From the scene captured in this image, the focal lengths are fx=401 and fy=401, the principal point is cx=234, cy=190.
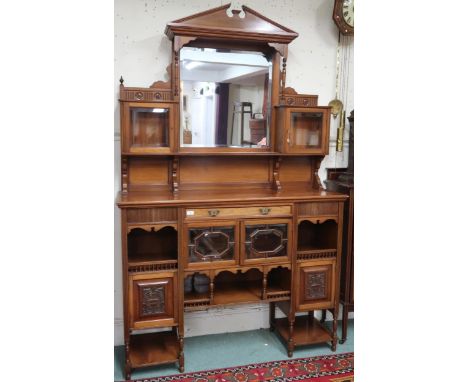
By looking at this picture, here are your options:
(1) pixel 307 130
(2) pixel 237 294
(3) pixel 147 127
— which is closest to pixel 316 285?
(2) pixel 237 294

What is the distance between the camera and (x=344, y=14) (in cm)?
262

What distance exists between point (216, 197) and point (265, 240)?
386 mm

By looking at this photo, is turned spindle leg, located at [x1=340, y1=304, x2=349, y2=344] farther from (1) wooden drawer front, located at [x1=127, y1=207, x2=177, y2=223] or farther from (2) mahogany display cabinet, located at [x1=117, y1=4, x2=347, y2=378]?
(1) wooden drawer front, located at [x1=127, y1=207, x2=177, y2=223]

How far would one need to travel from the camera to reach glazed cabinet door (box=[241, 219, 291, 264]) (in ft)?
7.54

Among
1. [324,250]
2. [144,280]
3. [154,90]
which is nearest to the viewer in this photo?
[144,280]

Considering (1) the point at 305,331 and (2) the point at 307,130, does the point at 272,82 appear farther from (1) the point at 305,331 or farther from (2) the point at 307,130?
(1) the point at 305,331

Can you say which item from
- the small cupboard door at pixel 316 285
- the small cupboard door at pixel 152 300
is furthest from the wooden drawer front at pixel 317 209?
the small cupboard door at pixel 152 300

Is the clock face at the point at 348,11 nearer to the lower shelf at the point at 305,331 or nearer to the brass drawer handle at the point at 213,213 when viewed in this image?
the brass drawer handle at the point at 213,213

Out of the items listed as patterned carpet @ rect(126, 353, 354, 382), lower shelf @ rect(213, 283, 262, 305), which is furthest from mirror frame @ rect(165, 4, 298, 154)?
patterned carpet @ rect(126, 353, 354, 382)

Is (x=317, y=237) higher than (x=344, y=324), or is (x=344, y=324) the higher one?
(x=317, y=237)

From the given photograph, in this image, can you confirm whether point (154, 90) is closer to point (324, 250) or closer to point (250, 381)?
point (324, 250)

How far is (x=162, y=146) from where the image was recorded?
92.2 inches
